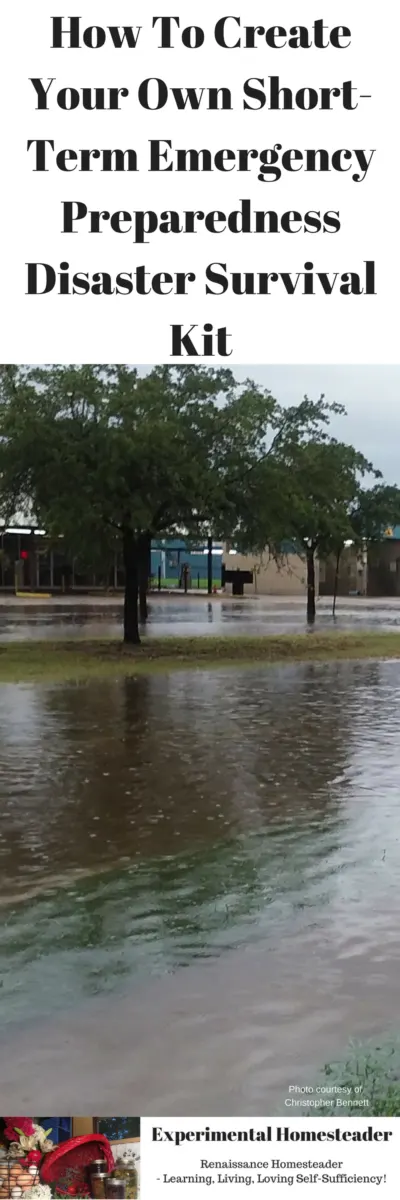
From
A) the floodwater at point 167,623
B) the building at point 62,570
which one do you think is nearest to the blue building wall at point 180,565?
the building at point 62,570

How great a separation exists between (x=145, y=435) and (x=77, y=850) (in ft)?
46.5

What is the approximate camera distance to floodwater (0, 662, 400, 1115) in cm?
413

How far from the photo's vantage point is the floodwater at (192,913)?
4129mm

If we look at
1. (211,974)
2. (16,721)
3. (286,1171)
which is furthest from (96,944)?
(16,721)

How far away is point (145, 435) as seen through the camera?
20547mm

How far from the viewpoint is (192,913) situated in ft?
18.9

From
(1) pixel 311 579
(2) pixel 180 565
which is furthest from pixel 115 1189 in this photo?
(2) pixel 180 565

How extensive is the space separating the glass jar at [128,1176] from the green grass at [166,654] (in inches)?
536

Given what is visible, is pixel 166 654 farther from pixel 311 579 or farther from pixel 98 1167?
pixel 98 1167

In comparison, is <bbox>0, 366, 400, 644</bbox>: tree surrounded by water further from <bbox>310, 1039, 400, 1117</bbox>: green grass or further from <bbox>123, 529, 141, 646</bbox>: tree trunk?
<bbox>310, 1039, 400, 1117</bbox>: green grass

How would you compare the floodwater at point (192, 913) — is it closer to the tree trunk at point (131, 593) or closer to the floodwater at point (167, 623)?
the tree trunk at point (131, 593)

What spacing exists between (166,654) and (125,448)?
13.0 feet

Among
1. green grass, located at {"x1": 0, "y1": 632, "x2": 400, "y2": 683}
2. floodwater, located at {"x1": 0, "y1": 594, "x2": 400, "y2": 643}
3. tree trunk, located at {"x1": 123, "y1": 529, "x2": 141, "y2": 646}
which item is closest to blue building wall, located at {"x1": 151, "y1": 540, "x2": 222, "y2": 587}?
floodwater, located at {"x1": 0, "y1": 594, "x2": 400, "y2": 643}
